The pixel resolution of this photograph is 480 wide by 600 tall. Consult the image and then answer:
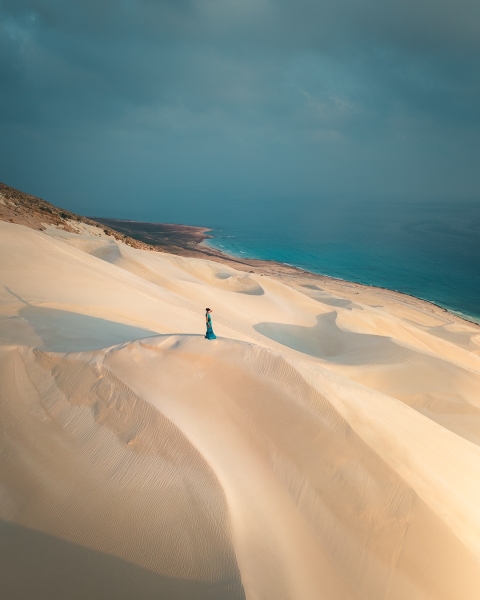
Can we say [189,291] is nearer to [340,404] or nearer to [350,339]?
[350,339]

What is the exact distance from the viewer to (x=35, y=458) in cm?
373

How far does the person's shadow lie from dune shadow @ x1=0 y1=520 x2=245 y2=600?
2792 millimetres

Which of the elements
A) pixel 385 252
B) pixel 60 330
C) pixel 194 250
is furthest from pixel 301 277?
pixel 60 330

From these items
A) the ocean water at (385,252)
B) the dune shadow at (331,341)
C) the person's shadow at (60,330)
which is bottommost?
the dune shadow at (331,341)

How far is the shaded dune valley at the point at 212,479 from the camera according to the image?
3.05 m

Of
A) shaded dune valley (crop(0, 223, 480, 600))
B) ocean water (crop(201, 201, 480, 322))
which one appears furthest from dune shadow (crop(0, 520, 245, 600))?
ocean water (crop(201, 201, 480, 322))

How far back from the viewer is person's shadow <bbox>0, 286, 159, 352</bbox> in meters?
5.56

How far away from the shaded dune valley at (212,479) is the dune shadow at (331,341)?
6091 mm

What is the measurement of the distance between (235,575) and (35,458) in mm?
2506

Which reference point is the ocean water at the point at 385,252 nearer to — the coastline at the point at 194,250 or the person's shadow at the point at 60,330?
the coastline at the point at 194,250

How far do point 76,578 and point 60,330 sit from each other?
14.4 feet

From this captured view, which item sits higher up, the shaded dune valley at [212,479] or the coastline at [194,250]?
the coastline at [194,250]

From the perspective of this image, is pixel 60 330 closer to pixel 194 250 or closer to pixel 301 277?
pixel 301 277

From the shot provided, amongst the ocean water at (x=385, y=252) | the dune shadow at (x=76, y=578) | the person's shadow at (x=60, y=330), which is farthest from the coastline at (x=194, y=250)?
the dune shadow at (x=76, y=578)
